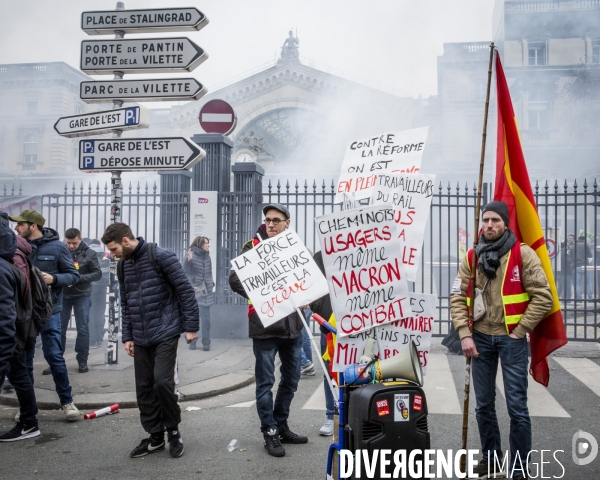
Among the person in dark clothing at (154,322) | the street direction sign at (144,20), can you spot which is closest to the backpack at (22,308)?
the person in dark clothing at (154,322)

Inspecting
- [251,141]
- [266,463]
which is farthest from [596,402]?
[251,141]

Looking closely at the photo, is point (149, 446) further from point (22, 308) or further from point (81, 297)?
point (81, 297)

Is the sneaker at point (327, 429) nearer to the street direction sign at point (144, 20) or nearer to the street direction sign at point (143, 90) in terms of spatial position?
the street direction sign at point (143, 90)

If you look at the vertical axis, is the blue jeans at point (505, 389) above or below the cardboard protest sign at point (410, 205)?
below

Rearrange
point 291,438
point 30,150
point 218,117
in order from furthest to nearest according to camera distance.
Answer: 1. point 30,150
2. point 218,117
3. point 291,438

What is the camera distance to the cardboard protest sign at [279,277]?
399cm

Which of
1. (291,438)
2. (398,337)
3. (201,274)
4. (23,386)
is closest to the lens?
(398,337)

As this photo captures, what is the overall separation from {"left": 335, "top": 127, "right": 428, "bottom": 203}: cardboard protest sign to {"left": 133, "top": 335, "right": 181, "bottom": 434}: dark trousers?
217 cm

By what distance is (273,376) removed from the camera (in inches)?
181

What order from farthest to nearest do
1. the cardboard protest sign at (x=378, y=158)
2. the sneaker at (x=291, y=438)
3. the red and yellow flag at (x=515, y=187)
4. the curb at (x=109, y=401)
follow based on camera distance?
1. the curb at (x=109, y=401)
2. the cardboard protest sign at (x=378, y=158)
3. the sneaker at (x=291, y=438)
4. the red and yellow flag at (x=515, y=187)

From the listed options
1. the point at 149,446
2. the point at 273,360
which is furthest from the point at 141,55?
the point at 149,446

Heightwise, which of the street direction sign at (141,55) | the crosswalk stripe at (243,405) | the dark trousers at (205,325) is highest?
the street direction sign at (141,55)

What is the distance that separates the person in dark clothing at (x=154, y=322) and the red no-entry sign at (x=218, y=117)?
6.52 metres

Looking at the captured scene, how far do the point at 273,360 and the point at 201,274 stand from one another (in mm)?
4977
